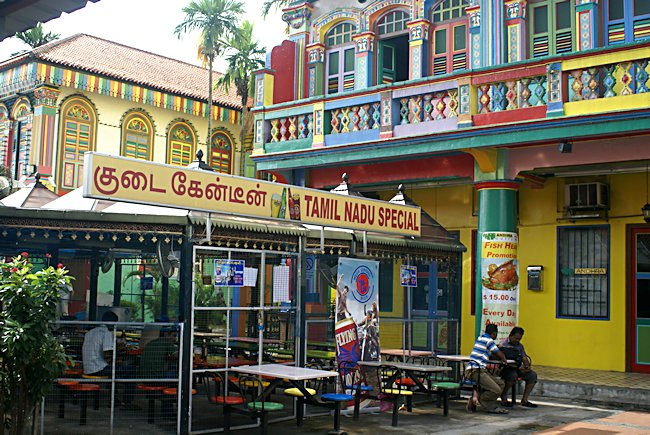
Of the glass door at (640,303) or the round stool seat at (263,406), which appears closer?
the round stool seat at (263,406)

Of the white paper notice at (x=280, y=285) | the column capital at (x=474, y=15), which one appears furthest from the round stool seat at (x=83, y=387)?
the column capital at (x=474, y=15)

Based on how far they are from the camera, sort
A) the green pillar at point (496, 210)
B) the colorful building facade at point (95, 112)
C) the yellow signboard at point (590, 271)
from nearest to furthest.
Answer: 1. the green pillar at point (496, 210)
2. the yellow signboard at point (590, 271)
3. the colorful building facade at point (95, 112)

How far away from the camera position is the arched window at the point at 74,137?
26.2 m

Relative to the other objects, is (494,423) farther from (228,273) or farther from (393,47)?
(393,47)

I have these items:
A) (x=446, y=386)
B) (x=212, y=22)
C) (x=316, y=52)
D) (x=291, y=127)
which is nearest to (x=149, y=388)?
(x=446, y=386)

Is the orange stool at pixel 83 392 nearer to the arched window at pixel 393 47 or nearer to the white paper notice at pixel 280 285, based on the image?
the white paper notice at pixel 280 285

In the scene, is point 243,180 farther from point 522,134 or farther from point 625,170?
point 625,170

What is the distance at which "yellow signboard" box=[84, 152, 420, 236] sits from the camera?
358 inches

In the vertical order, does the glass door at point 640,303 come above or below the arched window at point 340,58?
below

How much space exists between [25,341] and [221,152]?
24205 millimetres

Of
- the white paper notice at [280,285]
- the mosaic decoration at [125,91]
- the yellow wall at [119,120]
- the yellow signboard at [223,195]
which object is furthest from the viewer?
the yellow wall at [119,120]

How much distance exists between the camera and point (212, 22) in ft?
108

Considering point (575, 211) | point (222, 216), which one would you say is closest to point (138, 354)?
point (222, 216)

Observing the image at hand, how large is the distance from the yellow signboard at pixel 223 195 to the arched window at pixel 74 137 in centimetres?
1660
